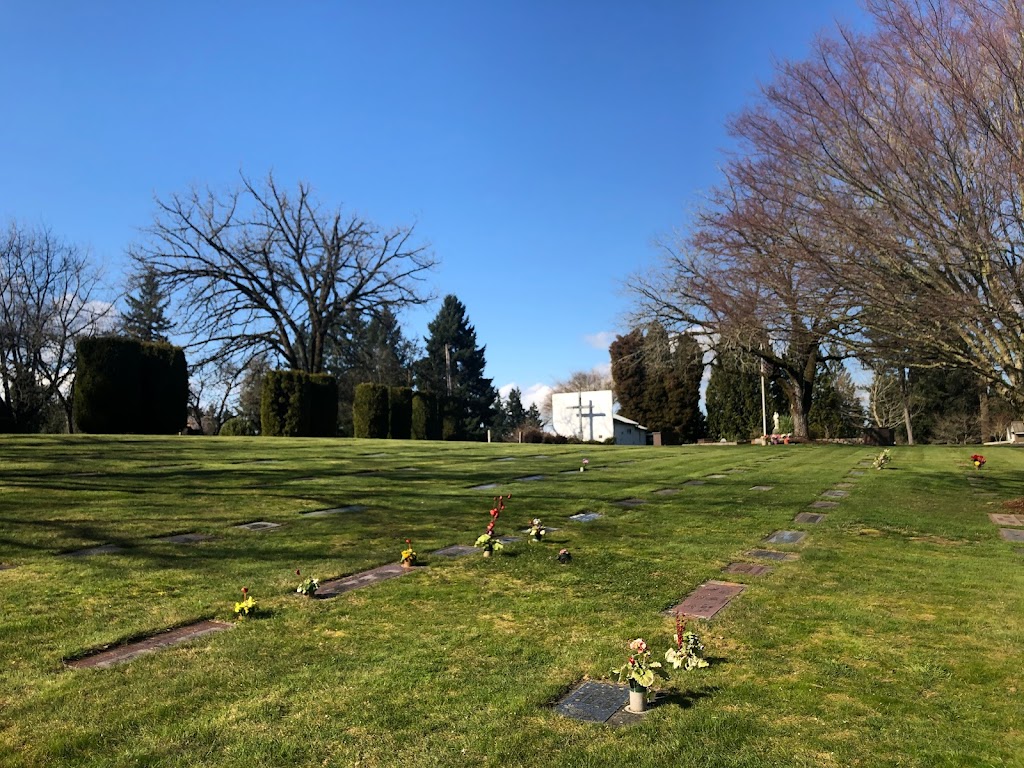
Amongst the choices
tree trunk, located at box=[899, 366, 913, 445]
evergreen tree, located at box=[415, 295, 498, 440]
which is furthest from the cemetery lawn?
evergreen tree, located at box=[415, 295, 498, 440]

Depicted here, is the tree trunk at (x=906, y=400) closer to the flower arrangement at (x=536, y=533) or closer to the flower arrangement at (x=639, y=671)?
the flower arrangement at (x=536, y=533)

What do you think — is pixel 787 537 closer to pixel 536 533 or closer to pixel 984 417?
pixel 536 533

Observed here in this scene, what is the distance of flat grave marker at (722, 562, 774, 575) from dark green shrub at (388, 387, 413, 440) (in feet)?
76.1

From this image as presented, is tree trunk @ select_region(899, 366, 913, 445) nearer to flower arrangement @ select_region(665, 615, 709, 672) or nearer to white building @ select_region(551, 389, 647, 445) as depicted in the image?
white building @ select_region(551, 389, 647, 445)

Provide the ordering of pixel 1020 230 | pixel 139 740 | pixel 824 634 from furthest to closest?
pixel 1020 230, pixel 824 634, pixel 139 740

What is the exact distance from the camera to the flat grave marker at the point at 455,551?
5.26 meters

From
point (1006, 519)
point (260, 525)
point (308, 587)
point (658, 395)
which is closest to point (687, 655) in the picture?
point (308, 587)


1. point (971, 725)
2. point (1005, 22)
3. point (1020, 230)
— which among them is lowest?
point (971, 725)

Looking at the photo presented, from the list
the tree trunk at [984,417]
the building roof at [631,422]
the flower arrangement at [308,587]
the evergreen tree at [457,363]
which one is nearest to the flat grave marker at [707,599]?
the flower arrangement at [308,587]

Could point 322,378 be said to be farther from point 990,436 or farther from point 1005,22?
point 990,436

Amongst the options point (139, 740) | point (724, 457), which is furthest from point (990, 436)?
point (139, 740)

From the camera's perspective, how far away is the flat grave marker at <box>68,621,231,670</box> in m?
2.97

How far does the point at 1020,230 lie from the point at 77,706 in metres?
7.71

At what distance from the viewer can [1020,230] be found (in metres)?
6.20
